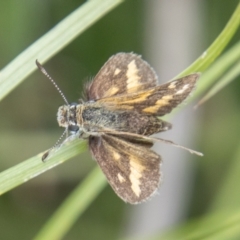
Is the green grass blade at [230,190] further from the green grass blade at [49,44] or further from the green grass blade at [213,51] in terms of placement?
the green grass blade at [49,44]

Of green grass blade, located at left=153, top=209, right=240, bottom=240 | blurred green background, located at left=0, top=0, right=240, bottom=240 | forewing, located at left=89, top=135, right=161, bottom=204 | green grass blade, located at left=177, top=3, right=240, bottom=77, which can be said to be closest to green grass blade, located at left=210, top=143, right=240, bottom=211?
blurred green background, located at left=0, top=0, right=240, bottom=240

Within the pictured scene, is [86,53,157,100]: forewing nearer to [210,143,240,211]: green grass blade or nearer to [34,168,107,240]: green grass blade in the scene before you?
[34,168,107,240]: green grass blade

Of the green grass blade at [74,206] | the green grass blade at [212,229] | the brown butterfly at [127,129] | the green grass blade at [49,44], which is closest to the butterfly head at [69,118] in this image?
the brown butterfly at [127,129]

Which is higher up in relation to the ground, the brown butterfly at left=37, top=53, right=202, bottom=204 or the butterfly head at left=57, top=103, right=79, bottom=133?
the butterfly head at left=57, top=103, right=79, bottom=133

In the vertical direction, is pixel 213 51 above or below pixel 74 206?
above

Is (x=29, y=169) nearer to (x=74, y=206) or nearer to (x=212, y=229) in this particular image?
(x=74, y=206)

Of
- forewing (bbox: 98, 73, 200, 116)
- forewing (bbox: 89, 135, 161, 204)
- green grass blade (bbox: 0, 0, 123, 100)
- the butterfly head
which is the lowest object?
forewing (bbox: 89, 135, 161, 204)

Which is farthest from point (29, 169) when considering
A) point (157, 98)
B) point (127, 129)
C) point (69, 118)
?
point (157, 98)

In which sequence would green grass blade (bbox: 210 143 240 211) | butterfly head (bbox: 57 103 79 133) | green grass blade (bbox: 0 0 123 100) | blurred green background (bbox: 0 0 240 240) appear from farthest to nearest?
1. blurred green background (bbox: 0 0 240 240)
2. green grass blade (bbox: 210 143 240 211)
3. butterfly head (bbox: 57 103 79 133)
4. green grass blade (bbox: 0 0 123 100)
